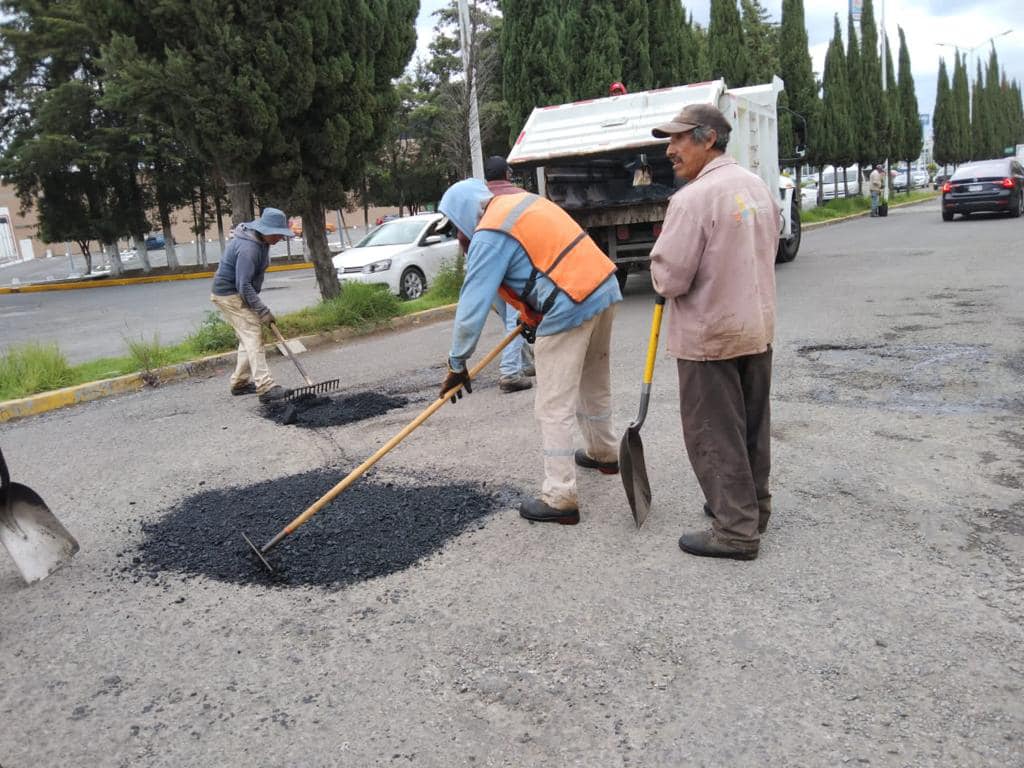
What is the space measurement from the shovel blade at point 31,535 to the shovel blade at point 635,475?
2.55 metres

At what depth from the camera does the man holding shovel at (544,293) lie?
381cm

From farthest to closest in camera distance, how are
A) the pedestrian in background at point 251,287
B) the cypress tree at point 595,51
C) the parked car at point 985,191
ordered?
the parked car at point 985,191
the cypress tree at point 595,51
the pedestrian in background at point 251,287

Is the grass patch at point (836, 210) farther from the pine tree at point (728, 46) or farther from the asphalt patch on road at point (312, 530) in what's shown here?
the asphalt patch on road at point (312, 530)

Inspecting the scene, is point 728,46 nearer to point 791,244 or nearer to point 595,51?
point 595,51

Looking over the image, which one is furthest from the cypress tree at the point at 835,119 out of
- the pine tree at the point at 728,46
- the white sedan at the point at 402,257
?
the white sedan at the point at 402,257

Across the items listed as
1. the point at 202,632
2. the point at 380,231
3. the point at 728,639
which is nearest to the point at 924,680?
the point at 728,639

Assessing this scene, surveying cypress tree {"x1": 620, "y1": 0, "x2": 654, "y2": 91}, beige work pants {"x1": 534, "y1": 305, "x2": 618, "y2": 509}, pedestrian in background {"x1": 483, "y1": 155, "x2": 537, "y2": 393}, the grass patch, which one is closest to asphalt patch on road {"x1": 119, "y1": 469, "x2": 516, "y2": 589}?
beige work pants {"x1": 534, "y1": 305, "x2": 618, "y2": 509}

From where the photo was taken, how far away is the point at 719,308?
3279 millimetres

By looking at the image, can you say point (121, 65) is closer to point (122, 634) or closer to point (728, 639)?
point (122, 634)

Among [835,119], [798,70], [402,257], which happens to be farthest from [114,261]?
[835,119]

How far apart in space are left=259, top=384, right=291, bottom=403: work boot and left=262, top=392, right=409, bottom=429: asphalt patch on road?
0.17 feet

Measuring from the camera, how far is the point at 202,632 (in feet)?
10.5

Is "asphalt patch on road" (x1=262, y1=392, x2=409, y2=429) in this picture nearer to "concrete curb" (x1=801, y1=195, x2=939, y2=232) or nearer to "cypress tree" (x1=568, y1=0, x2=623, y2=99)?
"cypress tree" (x1=568, y1=0, x2=623, y2=99)

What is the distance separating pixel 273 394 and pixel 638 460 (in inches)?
164
